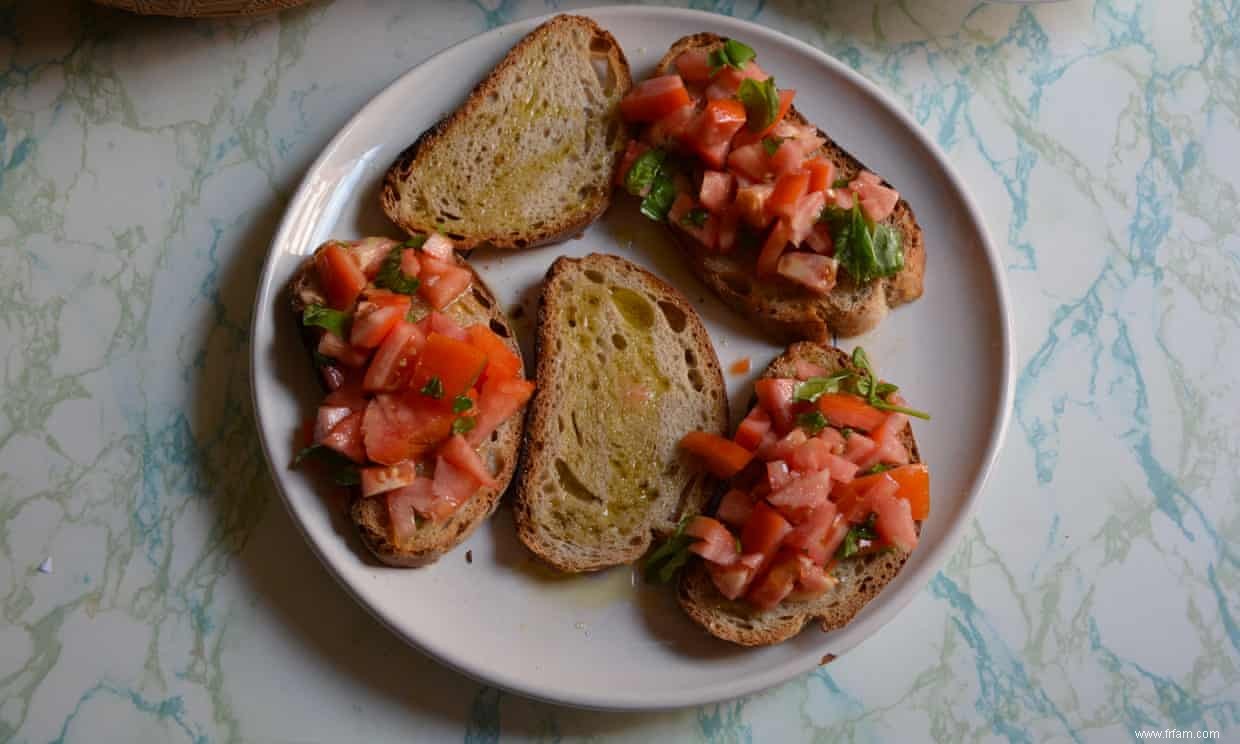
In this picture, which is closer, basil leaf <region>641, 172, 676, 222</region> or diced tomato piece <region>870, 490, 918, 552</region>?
diced tomato piece <region>870, 490, 918, 552</region>

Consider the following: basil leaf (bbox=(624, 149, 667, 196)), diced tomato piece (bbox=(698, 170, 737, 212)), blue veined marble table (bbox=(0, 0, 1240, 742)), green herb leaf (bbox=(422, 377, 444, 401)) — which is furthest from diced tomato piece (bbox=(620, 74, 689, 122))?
green herb leaf (bbox=(422, 377, 444, 401))

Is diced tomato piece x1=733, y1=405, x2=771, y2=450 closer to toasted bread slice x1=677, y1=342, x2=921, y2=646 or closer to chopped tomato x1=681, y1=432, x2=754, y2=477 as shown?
chopped tomato x1=681, y1=432, x2=754, y2=477

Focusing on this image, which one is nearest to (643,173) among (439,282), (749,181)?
(749,181)

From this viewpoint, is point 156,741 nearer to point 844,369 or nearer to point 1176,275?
point 844,369

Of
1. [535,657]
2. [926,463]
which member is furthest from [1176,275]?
[535,657]

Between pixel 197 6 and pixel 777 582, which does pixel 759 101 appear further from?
pixel 197 6
